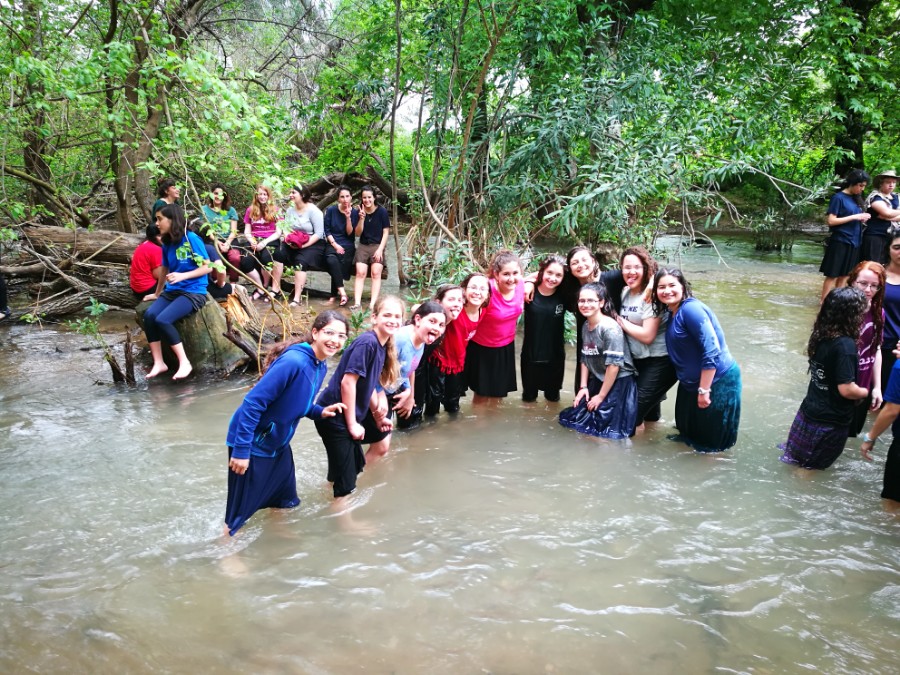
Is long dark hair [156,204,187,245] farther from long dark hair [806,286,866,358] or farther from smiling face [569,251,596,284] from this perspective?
long dark hair [806,286,866,358]

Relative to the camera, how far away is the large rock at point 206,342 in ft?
20.9

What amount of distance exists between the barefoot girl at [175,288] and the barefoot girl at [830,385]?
15.7 feet

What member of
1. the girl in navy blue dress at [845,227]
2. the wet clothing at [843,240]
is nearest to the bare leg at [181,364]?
the girl in navy blue dress at [845,227]

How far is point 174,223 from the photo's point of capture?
5910mm

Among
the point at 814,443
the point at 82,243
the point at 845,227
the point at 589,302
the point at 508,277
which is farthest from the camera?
the point at 82,243

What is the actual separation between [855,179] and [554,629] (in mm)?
6580

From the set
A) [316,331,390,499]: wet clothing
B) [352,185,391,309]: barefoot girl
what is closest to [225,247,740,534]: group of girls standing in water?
[316,331,390,499]: wet clothing

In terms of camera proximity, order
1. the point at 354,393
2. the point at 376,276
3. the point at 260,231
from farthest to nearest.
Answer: the point at 260,231, the point at 376,276, the point at 354,393

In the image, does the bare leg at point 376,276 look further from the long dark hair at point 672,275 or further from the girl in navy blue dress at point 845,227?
the girl in navy blue dress at point 845,227

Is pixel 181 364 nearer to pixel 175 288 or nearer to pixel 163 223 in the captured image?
pixel 175 288

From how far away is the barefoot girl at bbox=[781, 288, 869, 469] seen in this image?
13.2 feet

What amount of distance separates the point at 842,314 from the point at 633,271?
1368 millimetres

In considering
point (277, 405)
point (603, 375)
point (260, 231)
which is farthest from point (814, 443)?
point (260, 231)

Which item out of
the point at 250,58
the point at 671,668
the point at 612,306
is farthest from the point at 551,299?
the point at 250,58
